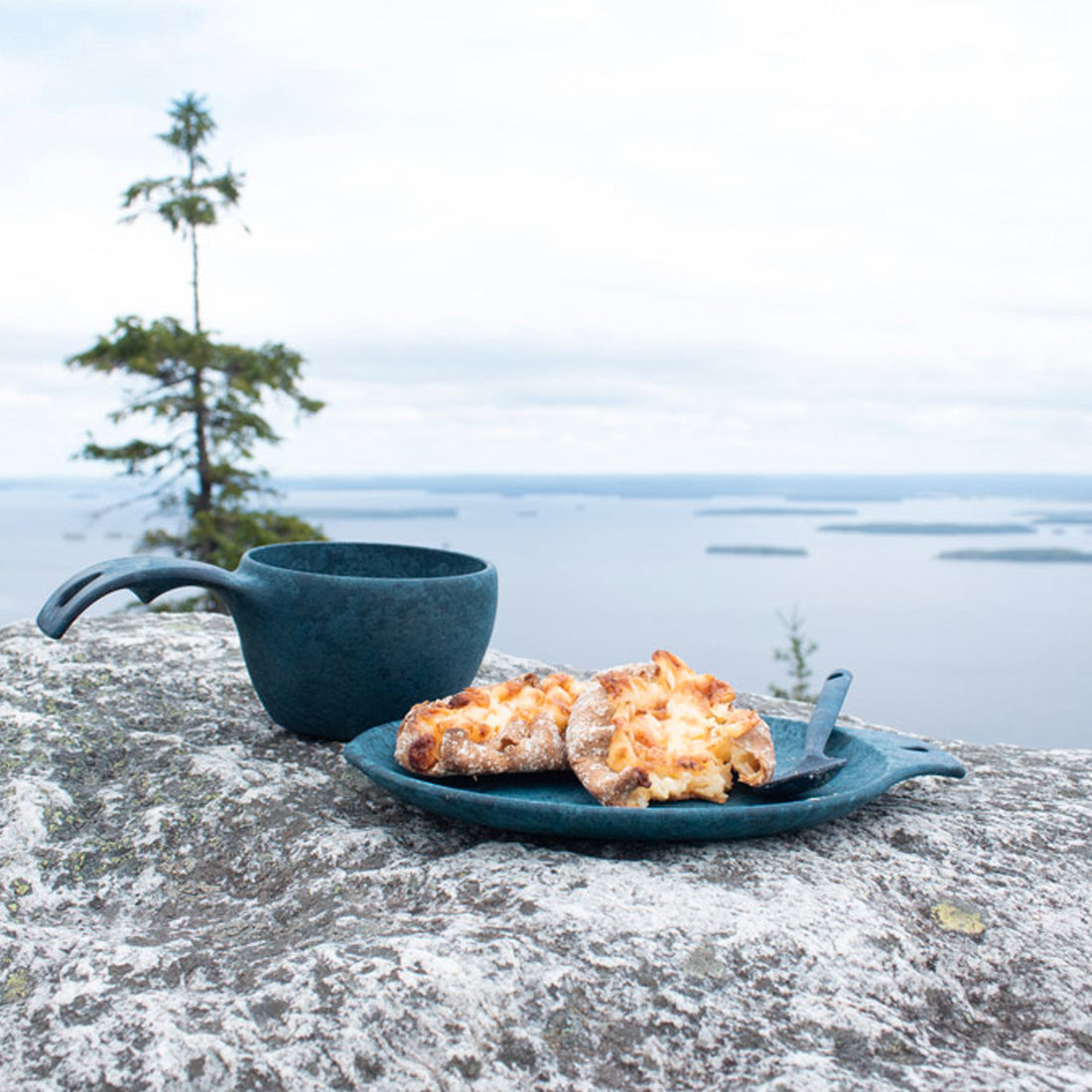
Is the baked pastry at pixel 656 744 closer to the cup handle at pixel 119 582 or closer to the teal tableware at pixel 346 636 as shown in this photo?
the teal tableware at pixel 346 636

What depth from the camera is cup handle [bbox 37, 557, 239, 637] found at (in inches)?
90.4

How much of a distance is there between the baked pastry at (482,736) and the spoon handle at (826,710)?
0.59 m

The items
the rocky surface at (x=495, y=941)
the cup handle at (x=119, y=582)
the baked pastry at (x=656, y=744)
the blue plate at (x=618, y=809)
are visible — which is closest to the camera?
the rocky surface at (x=495, y=941)

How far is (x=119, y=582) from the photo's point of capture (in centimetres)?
233

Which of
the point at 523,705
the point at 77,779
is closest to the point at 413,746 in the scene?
the point at 523,705

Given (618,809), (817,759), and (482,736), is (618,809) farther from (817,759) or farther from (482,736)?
(817,759)

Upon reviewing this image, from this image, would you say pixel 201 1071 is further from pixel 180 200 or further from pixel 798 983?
pixel 180 200

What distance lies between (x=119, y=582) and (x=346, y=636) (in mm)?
545

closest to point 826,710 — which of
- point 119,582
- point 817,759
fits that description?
point 817,759

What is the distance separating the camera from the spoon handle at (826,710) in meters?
2.52

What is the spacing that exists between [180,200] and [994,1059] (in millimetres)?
17020

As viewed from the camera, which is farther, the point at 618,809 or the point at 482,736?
the point at 482,736

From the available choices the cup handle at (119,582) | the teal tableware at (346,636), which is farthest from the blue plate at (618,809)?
the cup handle at (119,582)

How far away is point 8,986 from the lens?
5.52 feet
